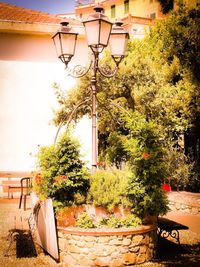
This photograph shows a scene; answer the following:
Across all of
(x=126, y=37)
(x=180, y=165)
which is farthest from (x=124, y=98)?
(x=126, y=37)

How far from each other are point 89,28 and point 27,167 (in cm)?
1058

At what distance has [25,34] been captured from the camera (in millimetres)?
17344

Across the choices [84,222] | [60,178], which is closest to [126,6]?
[60,178]

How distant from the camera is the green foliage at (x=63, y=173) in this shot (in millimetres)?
7289

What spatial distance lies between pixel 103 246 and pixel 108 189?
3.59 feet

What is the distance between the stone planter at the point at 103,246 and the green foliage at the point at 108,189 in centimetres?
54

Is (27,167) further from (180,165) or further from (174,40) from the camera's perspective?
(174,40)

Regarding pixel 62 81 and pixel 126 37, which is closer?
pixel 126 37

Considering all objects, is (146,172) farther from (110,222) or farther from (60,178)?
(60,178)

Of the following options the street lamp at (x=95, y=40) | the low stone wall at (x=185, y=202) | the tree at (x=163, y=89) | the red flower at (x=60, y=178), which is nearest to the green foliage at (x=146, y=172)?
the street lamp at (x=95, y=40)

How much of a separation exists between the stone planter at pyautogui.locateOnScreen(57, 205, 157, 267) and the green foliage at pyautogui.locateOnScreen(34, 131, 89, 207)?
1.97 feet

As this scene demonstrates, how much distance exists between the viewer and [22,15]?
18.3 metres

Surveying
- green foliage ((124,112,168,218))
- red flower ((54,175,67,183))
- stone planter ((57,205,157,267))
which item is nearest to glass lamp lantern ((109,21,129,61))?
green foliage ((124,112,168,218))

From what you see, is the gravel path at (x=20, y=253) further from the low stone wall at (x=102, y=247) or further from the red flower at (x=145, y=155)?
the red flower at (x=145, y=155)
